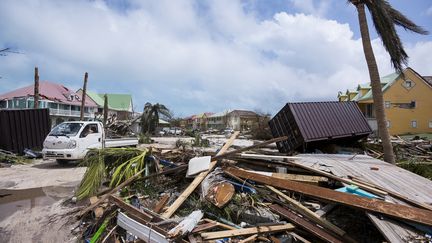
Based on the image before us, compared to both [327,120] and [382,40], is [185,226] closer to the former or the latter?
[327,120]

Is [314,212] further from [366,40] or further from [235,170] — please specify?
[366,40]

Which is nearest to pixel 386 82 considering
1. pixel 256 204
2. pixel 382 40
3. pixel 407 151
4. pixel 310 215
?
pixel 407 151

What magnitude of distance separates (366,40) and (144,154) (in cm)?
770

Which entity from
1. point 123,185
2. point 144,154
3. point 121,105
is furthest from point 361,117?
point 121,105

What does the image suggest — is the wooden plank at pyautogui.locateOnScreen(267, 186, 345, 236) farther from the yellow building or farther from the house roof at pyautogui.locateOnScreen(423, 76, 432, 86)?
the house roof at pyautogui.locateOnScreen(423, 76, 432, 86)

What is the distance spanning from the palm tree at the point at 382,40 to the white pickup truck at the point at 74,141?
1052cm

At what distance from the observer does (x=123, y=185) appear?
6.64 meters

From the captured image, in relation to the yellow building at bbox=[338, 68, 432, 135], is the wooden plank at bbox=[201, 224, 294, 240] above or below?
below

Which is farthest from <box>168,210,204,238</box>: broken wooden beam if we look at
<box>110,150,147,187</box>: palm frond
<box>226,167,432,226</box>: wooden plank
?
<box>110,150,147,187</box>: palm frond

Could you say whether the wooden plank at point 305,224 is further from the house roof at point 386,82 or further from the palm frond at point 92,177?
the house roof at point 386,82

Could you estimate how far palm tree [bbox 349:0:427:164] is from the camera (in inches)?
370

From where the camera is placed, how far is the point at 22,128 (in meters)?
16.7

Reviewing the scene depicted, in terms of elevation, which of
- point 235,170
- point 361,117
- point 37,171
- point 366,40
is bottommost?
point 37,171

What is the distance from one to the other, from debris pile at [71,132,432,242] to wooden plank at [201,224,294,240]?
2 cm
